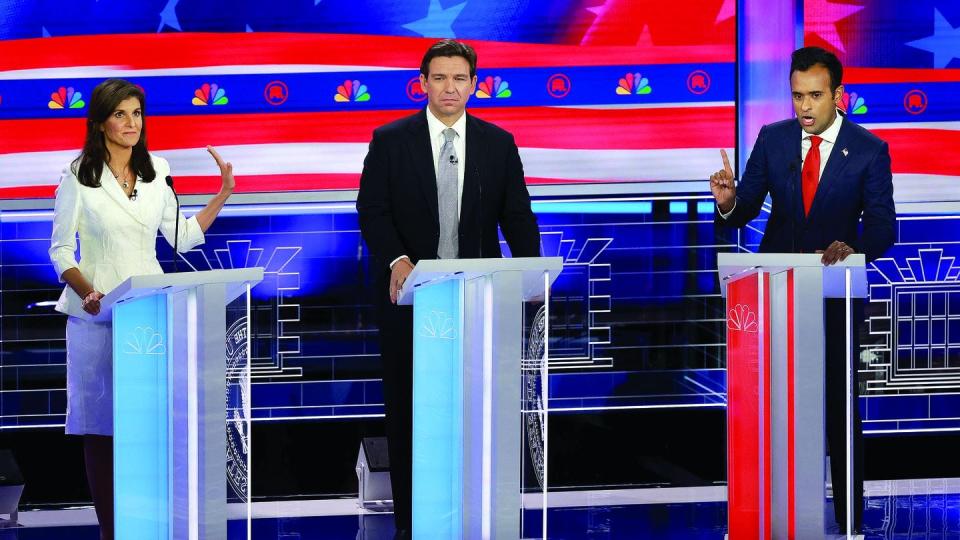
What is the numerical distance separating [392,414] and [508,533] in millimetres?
920

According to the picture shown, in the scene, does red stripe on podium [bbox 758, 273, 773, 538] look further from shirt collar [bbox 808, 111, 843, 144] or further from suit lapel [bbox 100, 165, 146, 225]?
suit lapel [bbox 100, 165, 146, 225]

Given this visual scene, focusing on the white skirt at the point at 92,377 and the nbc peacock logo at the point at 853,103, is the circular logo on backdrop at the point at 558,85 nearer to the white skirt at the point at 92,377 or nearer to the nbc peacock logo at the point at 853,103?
the nbc peacock logo at the point at 853,103

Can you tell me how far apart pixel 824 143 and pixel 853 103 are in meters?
2.03

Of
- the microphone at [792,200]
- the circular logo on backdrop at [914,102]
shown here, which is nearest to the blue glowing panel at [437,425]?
the microphone at [792,200]

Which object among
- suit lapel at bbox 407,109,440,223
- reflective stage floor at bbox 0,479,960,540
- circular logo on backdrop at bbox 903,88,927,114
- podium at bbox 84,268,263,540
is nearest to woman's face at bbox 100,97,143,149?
podium at bbox 84,268,263,540

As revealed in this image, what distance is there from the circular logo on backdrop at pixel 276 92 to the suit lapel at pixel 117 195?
2.06 metres

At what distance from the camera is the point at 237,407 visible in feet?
11.1

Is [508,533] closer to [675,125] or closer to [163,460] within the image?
[163,460]

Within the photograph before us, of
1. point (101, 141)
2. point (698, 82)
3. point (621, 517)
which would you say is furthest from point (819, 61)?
point (101, 141)

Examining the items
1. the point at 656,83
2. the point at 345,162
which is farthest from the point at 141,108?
the point at 656,83

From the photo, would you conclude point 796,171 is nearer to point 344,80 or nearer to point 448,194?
point 448,194

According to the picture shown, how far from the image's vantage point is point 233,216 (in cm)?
586

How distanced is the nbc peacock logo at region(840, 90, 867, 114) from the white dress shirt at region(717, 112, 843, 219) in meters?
1.97

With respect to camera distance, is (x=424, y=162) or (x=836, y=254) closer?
(x=836, y=254)
